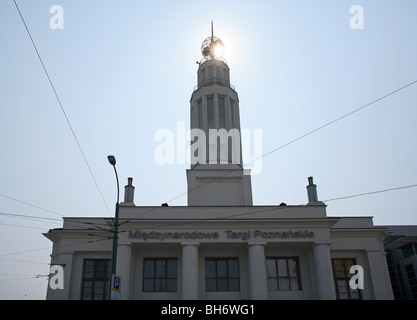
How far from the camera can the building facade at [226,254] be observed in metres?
24.0

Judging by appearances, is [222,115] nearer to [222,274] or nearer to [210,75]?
[210,75]

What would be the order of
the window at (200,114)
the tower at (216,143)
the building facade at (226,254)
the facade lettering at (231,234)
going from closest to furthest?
1. the building facade at (226,254)
2. the facade lettering at (231,234)
3. the tower at (216,143)
4. the window at (200,114)

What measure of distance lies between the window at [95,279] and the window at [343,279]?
16.2 m

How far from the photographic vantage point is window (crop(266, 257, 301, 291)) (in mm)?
25062

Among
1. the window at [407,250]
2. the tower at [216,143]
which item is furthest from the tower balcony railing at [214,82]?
the window at [407,250]

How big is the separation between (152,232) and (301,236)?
394 inches

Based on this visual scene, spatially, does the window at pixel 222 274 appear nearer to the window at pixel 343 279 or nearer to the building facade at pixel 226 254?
the building facade at pixel 226 254

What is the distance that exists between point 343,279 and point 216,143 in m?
14.7

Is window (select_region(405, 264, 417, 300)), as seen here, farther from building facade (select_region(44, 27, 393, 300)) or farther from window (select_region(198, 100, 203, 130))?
window (select_region(198, 100, 203, 130))

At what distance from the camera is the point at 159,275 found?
82.5 ft

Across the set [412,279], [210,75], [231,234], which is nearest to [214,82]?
[210,75]

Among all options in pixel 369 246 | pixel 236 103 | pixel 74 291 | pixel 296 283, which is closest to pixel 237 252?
pixel 296 283

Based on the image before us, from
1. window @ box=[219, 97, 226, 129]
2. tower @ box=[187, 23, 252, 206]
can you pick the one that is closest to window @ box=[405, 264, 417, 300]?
tower @ box=[187, 23, 252, 206]
